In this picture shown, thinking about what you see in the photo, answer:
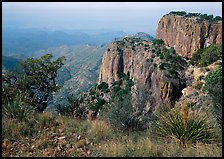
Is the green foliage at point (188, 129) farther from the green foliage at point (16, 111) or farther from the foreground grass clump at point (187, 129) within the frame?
the green foliage at point (16, 111)

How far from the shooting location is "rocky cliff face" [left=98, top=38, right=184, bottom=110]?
90.3 feet

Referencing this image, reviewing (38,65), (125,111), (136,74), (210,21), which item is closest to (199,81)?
(38,65)

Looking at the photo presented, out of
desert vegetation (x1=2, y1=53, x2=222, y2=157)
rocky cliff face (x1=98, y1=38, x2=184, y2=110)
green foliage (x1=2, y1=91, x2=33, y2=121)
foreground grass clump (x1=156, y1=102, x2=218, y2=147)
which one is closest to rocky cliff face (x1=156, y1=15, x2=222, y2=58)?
rocky cliff face (x1=98, y1=38, x2=184, y2=110)

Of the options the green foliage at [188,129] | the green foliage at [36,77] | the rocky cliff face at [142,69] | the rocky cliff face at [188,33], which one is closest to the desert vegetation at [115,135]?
the green foliage at [188,129]

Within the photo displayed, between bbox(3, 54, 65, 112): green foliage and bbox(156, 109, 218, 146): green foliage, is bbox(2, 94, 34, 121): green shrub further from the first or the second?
bbox(3, 54, 65, 112): green foliage

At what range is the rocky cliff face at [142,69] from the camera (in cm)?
2752

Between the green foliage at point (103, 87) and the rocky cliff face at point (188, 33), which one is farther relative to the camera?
the green foliage at point (103, 87)

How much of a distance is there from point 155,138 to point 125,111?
1.27m

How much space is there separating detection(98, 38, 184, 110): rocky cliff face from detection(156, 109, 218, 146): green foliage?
47.4 ft

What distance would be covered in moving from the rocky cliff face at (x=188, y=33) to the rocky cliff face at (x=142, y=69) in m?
3.04

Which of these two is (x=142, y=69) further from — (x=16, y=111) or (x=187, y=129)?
(x=187, y=129)

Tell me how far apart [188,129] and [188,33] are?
3279 cm

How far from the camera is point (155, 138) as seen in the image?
19.3ft

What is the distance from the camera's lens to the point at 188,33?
3694 cm
